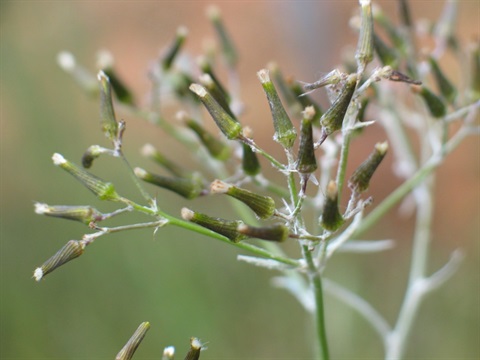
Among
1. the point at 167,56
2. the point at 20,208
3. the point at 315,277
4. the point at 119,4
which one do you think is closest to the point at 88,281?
the point at 20,208

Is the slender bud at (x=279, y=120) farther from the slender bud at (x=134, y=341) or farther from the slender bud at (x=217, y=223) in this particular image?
the slender bud at (x=134, y=341)

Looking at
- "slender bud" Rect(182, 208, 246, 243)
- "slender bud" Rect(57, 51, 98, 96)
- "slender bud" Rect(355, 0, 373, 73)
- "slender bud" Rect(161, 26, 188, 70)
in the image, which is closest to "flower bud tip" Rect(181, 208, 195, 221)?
"slender bud" Rect(182, 208, 246, 243)

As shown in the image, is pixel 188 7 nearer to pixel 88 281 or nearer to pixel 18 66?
pixel 18 66

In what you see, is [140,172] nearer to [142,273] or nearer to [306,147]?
[306,147]

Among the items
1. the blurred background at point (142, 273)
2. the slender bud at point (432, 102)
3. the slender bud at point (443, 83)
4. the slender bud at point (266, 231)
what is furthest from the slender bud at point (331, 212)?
the blurred background at point (142, 273)

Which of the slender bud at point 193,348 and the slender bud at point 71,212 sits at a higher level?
the slender bud at point 71,212

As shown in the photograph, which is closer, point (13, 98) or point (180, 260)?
point (180, 260)
